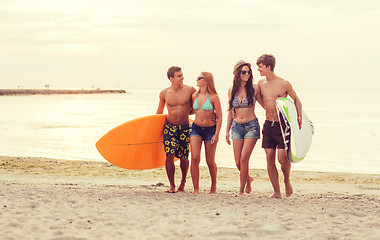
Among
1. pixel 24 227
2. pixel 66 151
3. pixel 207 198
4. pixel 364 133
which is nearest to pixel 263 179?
pixel 207 198

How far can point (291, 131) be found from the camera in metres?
6.62

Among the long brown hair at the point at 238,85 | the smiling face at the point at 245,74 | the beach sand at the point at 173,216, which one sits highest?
the smiling face at the point at 245,74

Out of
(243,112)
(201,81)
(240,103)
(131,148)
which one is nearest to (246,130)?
(243,112)

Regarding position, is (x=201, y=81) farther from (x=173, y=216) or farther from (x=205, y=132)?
(x=173, y=216)

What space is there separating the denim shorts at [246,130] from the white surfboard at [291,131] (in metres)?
0.35

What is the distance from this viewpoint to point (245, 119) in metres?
6.80

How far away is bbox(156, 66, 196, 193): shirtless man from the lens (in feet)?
23.7

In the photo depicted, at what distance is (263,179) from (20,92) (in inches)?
4675

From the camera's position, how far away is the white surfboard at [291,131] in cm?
660

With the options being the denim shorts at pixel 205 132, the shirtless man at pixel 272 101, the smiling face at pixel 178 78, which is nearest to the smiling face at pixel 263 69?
the shirtless man at pixel 272 101

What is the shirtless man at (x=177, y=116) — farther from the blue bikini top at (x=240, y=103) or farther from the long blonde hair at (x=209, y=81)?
the blue bikini top at (x=240, y=103)

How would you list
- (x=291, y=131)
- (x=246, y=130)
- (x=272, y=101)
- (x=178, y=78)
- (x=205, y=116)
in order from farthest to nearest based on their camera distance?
(x=178, y=78)
(x=205, y=116)
(x=246, y=130)
(x=272, y=101)
(x=291, y=131)

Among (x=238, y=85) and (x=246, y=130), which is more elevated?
(x=238, y=85)

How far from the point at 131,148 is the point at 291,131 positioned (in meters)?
2.56
